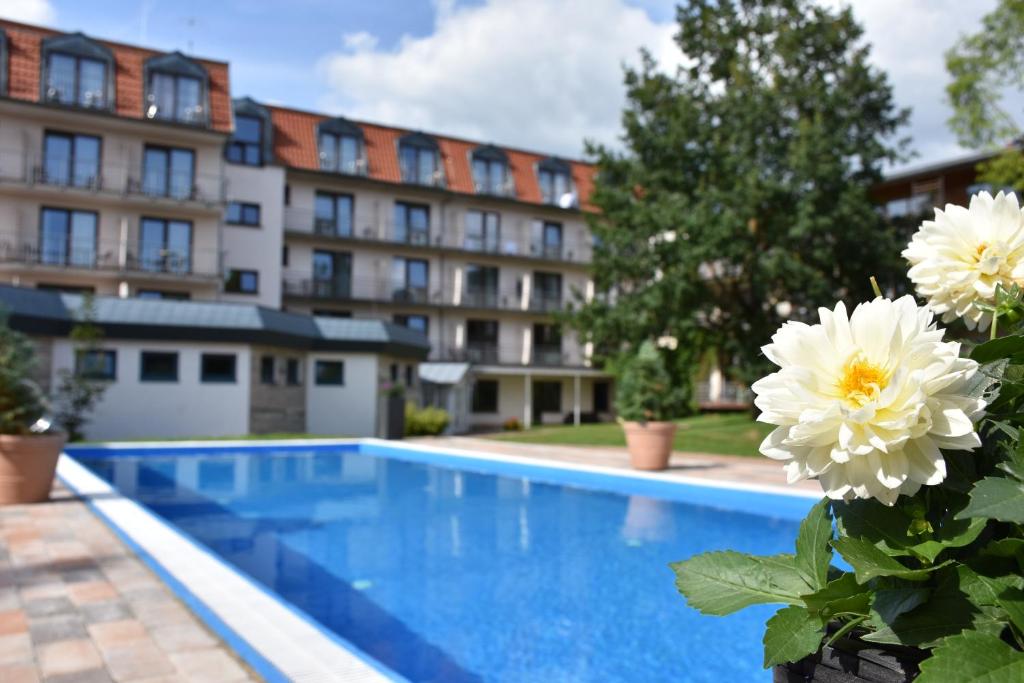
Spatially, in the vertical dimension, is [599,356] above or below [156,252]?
below

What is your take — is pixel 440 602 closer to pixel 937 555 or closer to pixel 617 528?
pixel 617 528

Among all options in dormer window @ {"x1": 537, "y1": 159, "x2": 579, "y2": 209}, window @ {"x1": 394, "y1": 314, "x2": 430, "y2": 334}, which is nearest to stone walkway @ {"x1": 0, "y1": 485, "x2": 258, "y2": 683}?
window @ {"x1": 394, "y1": 314, "x2": 430, "y2": 334}

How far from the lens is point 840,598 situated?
1.04 meters

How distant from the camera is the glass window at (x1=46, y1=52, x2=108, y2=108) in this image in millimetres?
25094

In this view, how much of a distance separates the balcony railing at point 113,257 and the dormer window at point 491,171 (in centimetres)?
1313

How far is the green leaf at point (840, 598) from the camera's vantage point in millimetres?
1029

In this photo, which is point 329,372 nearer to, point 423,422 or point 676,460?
point 423,422

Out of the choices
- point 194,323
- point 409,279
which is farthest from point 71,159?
point 409,279

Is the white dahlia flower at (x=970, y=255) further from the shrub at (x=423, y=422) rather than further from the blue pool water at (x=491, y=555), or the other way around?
the shrub at (x=423, y=422)

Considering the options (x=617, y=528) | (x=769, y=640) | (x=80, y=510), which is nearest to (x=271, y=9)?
(x=80, y=510)

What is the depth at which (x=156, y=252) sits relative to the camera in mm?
26234

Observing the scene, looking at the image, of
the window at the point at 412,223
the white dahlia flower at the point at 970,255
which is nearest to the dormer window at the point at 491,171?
the window at the point at 412,223

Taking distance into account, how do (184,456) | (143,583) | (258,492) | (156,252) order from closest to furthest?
1. (143,583)
2. (258,492)
3. (184,456)
4. (156,252)

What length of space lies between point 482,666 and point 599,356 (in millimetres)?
21946
